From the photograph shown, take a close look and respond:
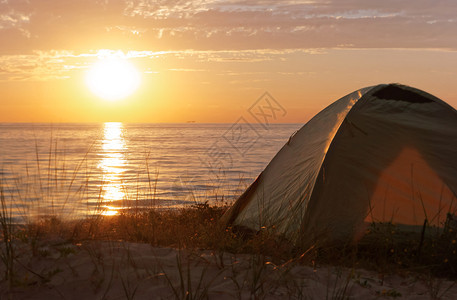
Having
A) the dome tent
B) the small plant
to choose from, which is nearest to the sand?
the small plant

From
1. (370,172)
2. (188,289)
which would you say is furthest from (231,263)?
(370,172)

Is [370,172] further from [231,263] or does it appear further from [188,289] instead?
[188,289]

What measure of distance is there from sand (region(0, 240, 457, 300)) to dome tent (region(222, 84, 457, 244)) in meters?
0.86

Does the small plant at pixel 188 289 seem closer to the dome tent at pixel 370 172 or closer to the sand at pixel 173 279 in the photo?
the sand at pixel 173 279

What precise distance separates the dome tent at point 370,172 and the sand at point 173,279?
33.9 inches

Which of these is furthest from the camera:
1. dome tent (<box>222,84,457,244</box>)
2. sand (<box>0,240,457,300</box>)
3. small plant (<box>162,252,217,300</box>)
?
dome tent (<box>222,84,457,244</box>)

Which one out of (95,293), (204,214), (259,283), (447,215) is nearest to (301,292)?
(259,283)

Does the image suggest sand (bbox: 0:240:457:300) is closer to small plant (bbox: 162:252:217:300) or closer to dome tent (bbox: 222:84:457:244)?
small plant (bbox: 162:252:217:300)

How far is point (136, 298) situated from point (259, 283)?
1.04 m

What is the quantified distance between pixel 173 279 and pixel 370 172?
2.85 metres

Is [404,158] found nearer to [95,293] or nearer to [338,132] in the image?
[338,132]

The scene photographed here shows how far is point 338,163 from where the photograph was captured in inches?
213

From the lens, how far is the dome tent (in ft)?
17.1

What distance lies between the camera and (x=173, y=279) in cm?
382
